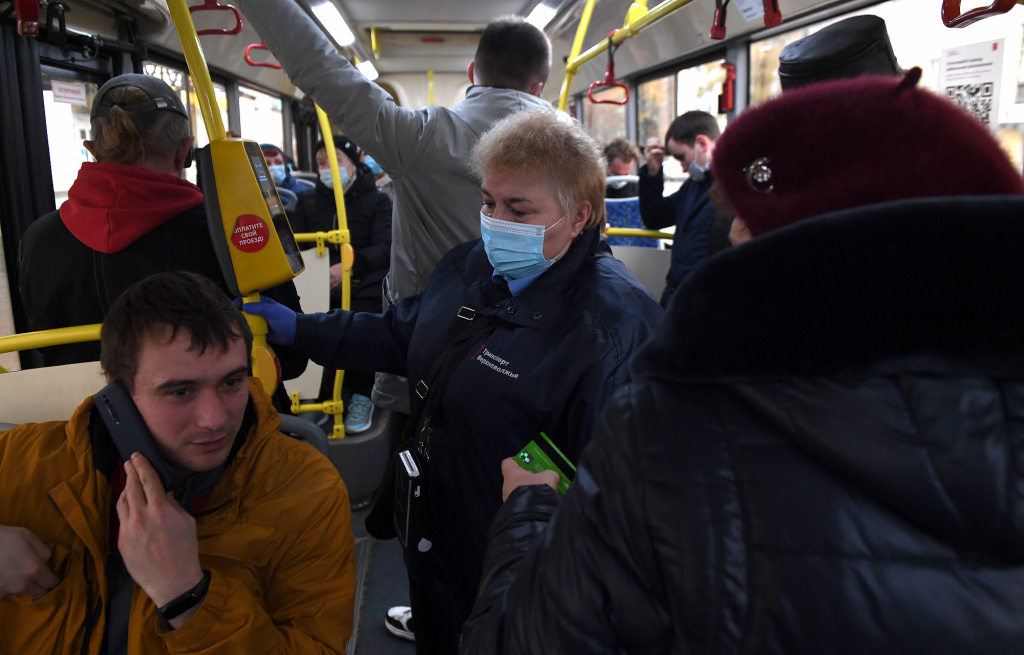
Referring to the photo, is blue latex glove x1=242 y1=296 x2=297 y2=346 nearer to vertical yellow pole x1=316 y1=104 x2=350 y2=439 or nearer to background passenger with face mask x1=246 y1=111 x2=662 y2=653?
background passenger with face mask x1=246 y1=111 x2=662 y2=653

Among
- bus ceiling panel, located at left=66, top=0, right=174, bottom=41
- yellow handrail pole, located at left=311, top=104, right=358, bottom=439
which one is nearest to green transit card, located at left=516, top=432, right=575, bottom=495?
yellow handrail pole, located at left=311, top=104, right=358, bottom=439

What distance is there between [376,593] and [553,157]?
1.95 meters

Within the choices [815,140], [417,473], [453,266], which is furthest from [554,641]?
[453,266]

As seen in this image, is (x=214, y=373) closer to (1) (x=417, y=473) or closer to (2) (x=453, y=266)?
(1) (x=417, y=473)

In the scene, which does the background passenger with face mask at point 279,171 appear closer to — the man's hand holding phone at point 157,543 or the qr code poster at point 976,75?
the man's hand holding phone at point 157,543

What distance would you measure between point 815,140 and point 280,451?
115 cm

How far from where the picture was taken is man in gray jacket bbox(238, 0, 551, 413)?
6.09ft

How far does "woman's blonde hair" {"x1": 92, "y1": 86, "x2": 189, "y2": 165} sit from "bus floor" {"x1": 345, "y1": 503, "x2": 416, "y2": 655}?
50.0 inches

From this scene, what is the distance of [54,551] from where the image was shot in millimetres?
1096

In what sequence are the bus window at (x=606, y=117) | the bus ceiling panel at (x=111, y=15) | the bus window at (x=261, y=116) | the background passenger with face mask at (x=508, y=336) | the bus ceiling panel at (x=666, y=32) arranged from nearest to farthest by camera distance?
the background passenger with face mask at (x=508, y=336) → the bus ceiling panel at (x=111, y=15) → the bus ceiling panel at (x=666, y=32) → the bus window at (x=261, y=116) → the bus window at (x=606, y=117)

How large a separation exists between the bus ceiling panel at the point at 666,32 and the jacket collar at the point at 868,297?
3.96 m

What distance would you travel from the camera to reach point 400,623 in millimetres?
2312

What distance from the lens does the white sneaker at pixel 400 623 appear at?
7.50 feet

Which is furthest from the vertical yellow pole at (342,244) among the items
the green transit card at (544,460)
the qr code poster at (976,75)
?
the qr code poster at (976,75)
